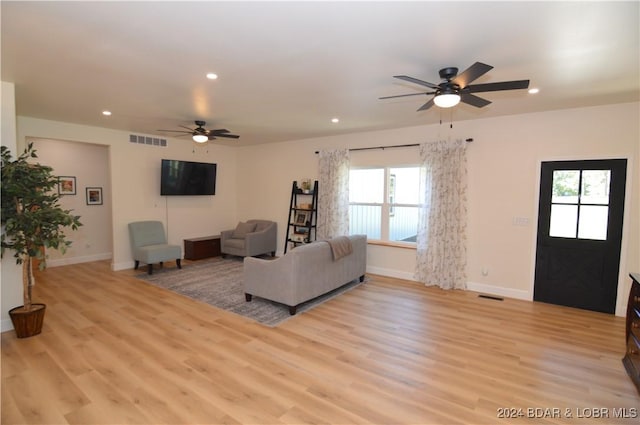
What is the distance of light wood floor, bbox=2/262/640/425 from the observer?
7.33 ft

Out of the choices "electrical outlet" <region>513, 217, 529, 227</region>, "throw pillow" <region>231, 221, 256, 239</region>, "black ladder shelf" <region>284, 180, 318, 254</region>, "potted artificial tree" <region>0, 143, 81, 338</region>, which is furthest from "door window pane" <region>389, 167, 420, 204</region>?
"potted artificial tree" <region>0, 143, 81, 338</region>

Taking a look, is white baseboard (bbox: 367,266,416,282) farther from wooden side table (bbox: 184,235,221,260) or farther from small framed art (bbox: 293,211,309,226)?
wooden side table (bbox: 184,235,221,260)

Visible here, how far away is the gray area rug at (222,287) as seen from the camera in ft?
13.2

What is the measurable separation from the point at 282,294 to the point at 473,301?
9.01ft

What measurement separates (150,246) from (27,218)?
2957 millimetres

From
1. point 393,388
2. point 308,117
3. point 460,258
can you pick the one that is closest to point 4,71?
point 308,117

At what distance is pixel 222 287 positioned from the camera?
195 inches

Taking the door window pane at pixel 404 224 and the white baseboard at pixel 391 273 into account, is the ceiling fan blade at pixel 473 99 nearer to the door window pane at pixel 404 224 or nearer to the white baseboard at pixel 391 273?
the door window pane at pixel 404 224

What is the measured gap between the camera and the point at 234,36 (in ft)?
7.61

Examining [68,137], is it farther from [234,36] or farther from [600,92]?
[600,92]

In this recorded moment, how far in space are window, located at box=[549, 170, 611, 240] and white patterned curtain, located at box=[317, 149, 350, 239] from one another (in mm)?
3307

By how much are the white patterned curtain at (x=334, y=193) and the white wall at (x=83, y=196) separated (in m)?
4.52

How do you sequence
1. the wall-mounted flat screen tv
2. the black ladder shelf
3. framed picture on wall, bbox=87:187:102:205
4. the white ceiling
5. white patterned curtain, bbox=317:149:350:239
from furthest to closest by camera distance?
framed picture on wall, bbox=87:187:102:205 → the black ladder shelf → the wall-mounted flat screen tv → white patterned curtain, bbox=317:149:350:239 → the white ceiling

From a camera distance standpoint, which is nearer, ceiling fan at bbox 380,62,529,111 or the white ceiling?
the white ceiling
